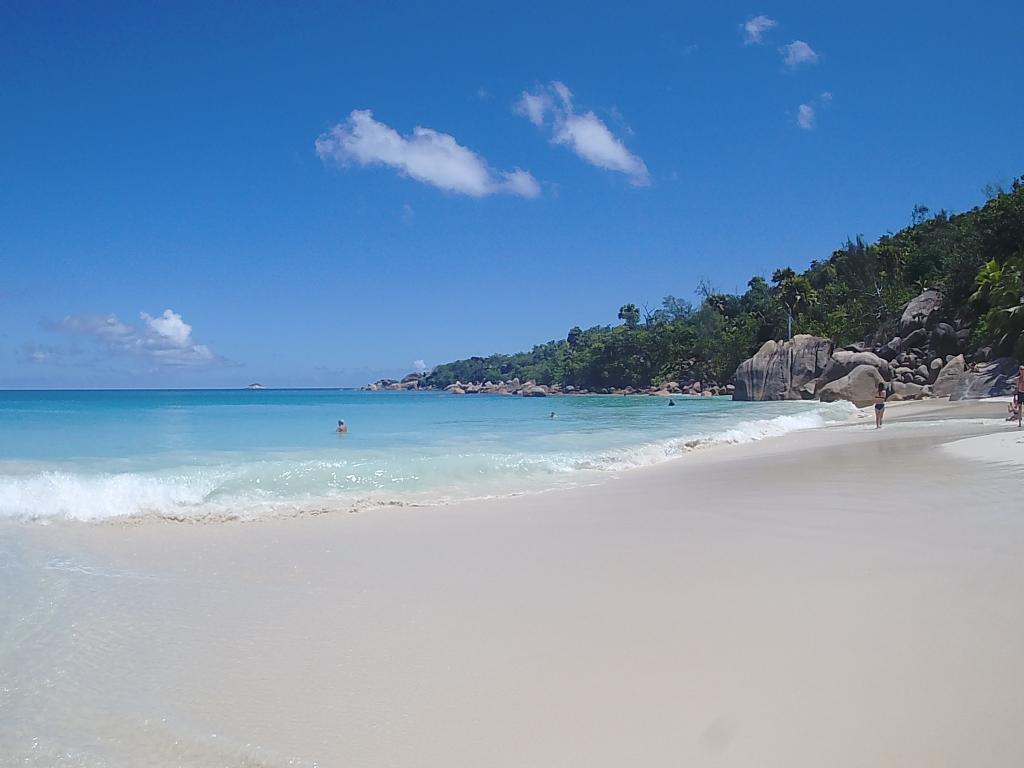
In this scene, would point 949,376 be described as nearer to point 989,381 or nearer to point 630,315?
point 989,381

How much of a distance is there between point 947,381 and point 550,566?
A: 35.9 m

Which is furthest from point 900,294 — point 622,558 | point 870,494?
point 622,558

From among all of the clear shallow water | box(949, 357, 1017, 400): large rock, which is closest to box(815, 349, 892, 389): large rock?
box(949, 357, 1017, 400): large rock

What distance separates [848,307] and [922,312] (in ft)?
53.0

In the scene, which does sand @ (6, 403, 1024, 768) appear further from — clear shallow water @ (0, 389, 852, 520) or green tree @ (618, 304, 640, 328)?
green tree @ (618, 304, 640, 328)

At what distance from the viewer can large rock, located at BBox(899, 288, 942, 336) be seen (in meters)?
42.0

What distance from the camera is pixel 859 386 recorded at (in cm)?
3800

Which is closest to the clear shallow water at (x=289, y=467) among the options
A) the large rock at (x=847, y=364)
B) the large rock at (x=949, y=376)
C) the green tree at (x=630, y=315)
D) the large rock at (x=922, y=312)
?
the large rock at (x=949, y=376)

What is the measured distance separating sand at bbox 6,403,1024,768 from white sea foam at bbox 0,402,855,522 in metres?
1.61

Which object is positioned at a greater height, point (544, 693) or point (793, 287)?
point (793, 287)

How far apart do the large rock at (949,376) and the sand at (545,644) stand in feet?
102

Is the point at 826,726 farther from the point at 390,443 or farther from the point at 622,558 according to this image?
the point at 390,443

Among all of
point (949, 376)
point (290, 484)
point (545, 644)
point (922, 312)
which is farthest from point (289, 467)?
point (922, 312)

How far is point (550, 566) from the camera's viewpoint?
17.7 ft
